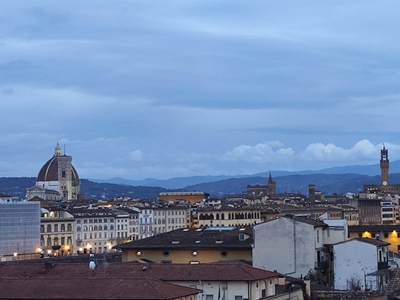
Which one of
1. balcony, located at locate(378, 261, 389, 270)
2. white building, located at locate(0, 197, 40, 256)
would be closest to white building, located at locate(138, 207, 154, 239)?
white building, located at locate(0, 197, 40, 256)

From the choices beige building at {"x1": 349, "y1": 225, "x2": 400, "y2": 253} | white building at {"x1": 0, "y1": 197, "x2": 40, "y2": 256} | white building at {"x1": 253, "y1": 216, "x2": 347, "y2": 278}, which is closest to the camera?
white building at {"x1": 253, "y1": 216, "x2": 347, "y2": 278}

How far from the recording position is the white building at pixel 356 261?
198ft

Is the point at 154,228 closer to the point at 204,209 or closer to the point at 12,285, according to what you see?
the point at 204,209

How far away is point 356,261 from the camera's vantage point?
2397 inches

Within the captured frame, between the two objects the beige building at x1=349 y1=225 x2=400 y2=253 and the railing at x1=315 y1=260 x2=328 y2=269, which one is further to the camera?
the beige building at x1=349 y1=225 x2=400 y2=253

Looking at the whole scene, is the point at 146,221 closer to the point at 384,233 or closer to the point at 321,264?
the point at 384,233

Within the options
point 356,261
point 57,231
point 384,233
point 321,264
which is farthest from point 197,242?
point 57,231

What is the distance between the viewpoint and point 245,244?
6244 centimetres

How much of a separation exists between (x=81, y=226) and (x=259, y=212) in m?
31.0

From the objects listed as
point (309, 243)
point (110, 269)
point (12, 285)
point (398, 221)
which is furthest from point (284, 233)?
point (398, 221)

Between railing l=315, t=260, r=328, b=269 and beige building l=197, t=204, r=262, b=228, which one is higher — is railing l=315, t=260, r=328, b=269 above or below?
below

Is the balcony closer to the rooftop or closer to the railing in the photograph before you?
the railing

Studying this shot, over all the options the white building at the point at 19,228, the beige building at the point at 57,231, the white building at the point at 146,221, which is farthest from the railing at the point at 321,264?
the white building at the point at 146,221

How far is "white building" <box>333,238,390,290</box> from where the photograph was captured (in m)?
60.4
